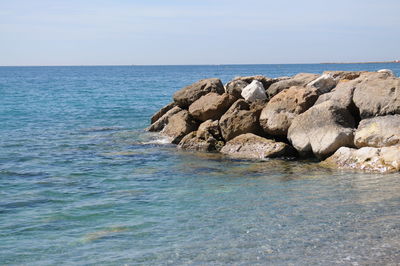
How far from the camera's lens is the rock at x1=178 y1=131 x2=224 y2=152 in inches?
684

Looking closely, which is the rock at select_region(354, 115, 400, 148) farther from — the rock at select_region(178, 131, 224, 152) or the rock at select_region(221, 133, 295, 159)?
the rock at select_region(178, 131, 224, 152)

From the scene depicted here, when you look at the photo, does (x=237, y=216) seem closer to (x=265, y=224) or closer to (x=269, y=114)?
(x=265, y=224)

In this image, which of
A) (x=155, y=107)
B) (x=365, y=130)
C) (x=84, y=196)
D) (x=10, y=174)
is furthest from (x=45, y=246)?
(x=155, y=107)

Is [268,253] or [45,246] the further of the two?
[45,246]

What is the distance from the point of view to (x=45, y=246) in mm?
8312

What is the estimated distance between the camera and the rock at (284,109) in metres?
16.1

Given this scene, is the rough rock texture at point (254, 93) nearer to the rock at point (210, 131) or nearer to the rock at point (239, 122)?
the rock at point (239, 122)

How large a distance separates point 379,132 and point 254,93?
5.76m

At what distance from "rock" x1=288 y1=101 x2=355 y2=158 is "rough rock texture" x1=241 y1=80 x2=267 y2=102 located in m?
3.26

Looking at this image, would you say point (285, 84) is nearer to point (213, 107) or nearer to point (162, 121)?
point (213, 107)

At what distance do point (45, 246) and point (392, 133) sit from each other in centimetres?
946

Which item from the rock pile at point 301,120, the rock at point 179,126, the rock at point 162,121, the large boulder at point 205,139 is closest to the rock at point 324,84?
the rock pile at point 301,120

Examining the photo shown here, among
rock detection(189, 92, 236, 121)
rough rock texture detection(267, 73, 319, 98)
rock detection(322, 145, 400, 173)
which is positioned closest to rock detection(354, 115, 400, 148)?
rock detection(322, 145, 400, 173)

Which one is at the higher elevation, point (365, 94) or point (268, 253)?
point (365, 94)
